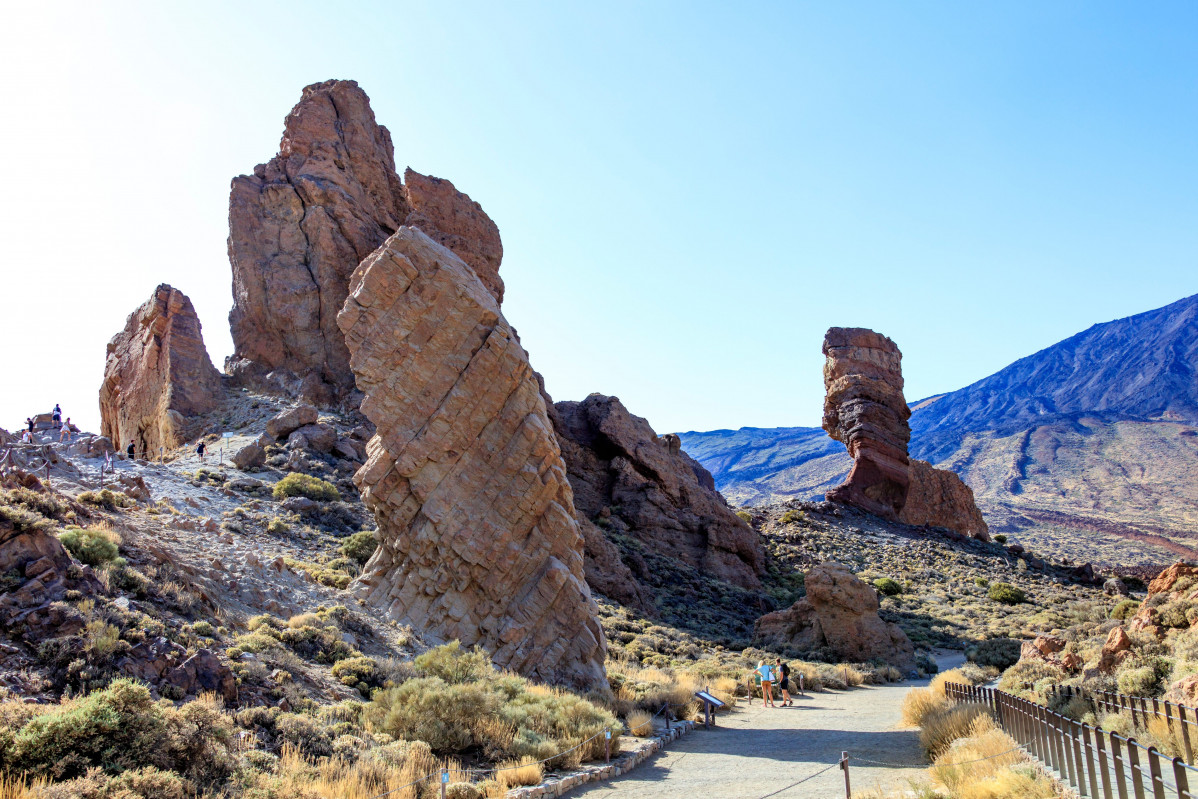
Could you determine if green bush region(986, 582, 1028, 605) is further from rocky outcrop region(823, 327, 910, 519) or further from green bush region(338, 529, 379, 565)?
green bush region(338, 529, 379, 565)

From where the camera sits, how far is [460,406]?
20.0 m

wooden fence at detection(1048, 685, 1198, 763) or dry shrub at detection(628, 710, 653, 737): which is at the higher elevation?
wooden fence at detection(1048, 685, 1198, 763)

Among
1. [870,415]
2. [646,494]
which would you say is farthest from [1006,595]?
[870,415]

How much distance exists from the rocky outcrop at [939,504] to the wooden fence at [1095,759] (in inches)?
1998

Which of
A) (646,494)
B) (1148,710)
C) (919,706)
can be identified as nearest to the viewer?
(1148,710)

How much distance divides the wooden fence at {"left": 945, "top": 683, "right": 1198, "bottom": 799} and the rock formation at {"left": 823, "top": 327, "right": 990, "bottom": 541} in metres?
49.4

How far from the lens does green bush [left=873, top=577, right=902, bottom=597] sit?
41531mm

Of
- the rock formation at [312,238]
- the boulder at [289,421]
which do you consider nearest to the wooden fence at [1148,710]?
the boulder at [289,421]

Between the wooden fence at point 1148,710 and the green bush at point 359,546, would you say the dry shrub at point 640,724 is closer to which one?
the wooden fence at point 1148,710

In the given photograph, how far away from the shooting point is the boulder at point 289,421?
34312mm

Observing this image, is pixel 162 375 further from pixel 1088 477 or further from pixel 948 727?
pixel 1088 477

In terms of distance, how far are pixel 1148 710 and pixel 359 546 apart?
67.5 ft

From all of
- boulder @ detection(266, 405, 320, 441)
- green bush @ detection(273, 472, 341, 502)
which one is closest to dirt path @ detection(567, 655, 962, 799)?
green bush @ detection(273, 472, 341, 502)

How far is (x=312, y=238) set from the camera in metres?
41.3
